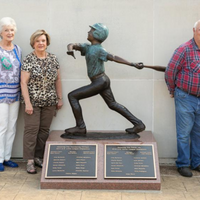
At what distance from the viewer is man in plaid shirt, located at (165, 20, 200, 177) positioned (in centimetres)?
484

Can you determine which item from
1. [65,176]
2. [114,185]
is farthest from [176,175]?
[65,176]

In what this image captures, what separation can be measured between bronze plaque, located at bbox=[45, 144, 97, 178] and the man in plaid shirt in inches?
49.8

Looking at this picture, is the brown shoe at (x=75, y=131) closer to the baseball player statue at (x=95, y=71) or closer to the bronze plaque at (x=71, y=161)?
the baseball player statue at (x=95, y=71)

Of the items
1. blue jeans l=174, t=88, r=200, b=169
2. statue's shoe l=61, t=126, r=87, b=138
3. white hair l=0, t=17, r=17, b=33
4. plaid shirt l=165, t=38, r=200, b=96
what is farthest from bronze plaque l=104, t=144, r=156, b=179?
white hair l=0, t=17, r=17, b=33

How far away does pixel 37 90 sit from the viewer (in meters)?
5.12

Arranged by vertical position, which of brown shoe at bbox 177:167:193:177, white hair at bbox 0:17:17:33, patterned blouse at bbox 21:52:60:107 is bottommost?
brown shoe at bbox 177:167:193:177

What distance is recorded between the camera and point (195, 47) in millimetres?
4852

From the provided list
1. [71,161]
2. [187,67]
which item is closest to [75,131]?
[71,161]

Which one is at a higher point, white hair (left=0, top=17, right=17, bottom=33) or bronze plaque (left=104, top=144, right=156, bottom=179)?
white hair (left=0, top=17, right=17, bottom=33)

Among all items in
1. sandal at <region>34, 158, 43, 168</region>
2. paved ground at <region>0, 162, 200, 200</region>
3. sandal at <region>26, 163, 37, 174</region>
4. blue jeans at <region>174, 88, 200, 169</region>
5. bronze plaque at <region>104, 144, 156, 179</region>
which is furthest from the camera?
sandal at <region>34, 158, 43, 168</region>

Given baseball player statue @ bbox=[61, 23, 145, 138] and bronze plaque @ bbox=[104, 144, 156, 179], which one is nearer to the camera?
bronze plaque @ bbox=[104, 144, 156, 179]

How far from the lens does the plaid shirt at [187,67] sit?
4.82 metres

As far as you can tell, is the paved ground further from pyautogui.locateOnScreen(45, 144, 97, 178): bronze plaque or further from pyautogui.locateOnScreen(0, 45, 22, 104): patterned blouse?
pyautogui.locateOnScreen(0, 45, 22, 104): patterned blouse

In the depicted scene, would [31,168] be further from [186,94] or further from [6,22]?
[186,94]
